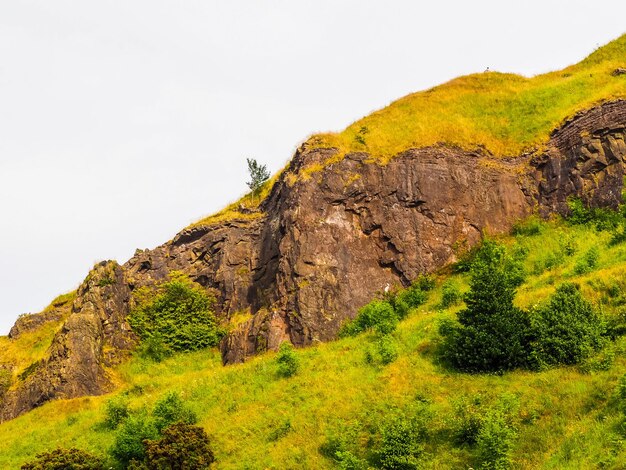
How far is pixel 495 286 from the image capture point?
25.8 m

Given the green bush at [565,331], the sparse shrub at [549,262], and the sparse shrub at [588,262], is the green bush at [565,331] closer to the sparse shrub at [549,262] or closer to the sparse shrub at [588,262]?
the sparse shrub at [588,262]

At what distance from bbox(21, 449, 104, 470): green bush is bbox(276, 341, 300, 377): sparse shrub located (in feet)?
28.3

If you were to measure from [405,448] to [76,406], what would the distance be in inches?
776

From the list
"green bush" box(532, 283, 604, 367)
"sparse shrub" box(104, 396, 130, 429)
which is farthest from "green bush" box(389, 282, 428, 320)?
"sparse shrub" box(104, 396, 130, 429)

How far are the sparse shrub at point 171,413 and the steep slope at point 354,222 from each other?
8053 millimetres

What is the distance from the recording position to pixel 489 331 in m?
24.8

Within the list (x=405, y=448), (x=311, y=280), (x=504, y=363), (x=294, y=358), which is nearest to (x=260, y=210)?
(x=311, y=280)

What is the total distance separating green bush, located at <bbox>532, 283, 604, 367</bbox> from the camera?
2339 cm

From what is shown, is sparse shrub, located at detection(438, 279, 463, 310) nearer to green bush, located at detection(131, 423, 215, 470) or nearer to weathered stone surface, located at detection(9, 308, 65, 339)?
green bush, located at detection(131, 423, 215, 470)

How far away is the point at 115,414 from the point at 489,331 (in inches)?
675

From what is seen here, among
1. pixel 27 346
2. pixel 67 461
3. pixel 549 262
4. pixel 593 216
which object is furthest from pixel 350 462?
pixel 27 346

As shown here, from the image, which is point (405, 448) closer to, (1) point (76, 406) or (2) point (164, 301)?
(1) point (76, 406)

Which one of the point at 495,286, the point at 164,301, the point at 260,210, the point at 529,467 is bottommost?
the point at 529,467

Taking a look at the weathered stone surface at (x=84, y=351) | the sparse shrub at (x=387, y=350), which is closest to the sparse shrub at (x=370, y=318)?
the sparse shrub at (x=387, y=350)
